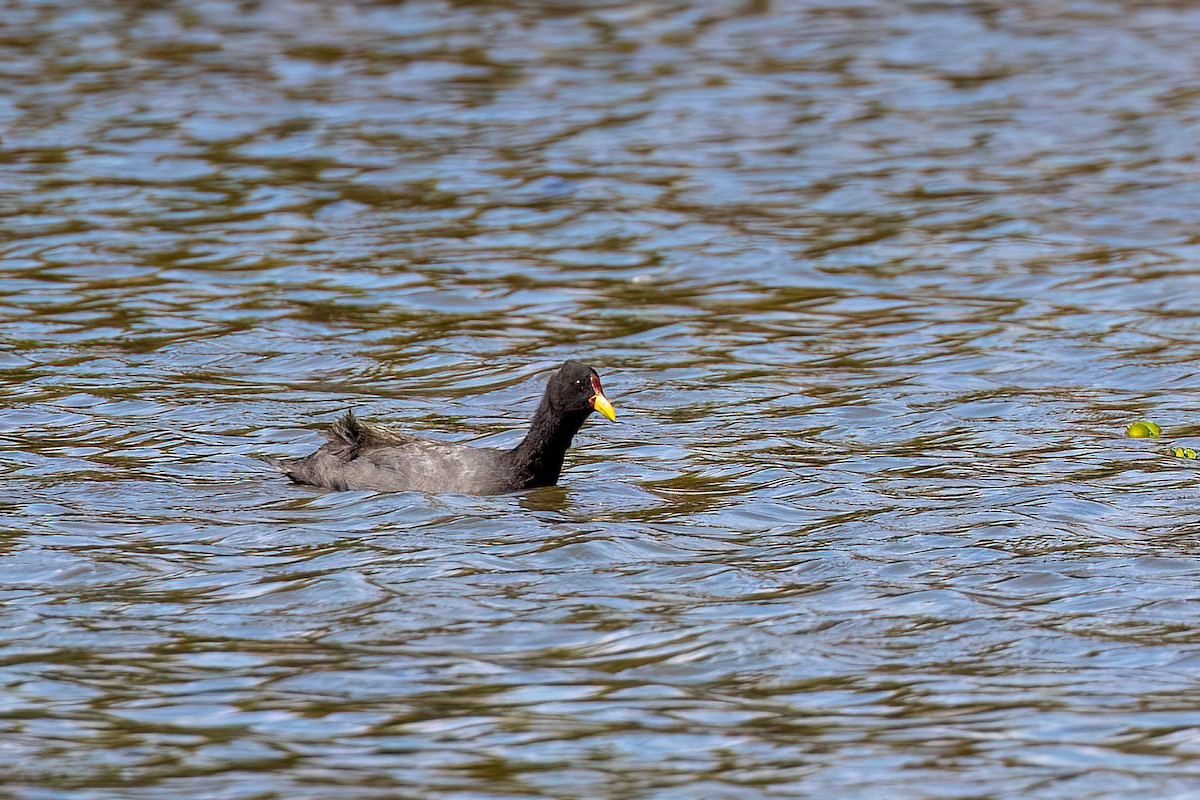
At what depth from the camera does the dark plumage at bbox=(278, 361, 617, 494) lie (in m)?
11.2

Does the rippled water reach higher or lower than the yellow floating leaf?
higher

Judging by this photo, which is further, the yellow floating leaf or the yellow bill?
the yellow floating leaf

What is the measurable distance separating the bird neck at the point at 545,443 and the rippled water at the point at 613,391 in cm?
14

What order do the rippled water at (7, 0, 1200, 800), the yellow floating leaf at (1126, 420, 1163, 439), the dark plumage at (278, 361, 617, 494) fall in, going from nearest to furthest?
the rippled water at (7, 0, 1200, 800) < the dark plumage at (278, 361, 617, 494) < the yellow floating leaf at (1126, 420, 1163, 439)

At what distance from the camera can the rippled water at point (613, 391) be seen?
7.79 meters

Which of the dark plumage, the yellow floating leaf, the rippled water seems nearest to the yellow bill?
the dark plumage

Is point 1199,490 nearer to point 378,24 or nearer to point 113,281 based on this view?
point 113,281

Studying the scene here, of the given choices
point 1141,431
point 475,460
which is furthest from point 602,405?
point 1141,431

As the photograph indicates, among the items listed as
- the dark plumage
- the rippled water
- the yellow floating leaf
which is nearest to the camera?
the rippled water

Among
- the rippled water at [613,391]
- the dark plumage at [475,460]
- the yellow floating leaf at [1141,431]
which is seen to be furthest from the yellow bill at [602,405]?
the yellow floating leaf at [1141,431]

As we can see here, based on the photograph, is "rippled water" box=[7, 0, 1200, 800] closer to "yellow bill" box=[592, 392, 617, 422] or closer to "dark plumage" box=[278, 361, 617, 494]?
"dark plumage" box=[278, 361, 617, 494]

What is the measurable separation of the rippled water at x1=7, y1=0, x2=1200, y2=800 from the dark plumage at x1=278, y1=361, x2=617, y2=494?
0.15 meters

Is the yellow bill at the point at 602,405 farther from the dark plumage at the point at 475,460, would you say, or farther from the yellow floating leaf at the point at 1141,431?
the yellow floating leaf at the point at 1141,431

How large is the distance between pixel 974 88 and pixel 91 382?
512 inches
